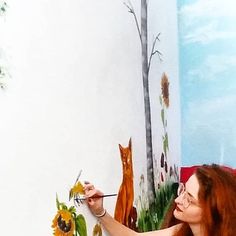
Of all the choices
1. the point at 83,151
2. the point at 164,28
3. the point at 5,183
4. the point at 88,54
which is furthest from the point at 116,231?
the point at 164,28

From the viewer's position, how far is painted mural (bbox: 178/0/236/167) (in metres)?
2.49

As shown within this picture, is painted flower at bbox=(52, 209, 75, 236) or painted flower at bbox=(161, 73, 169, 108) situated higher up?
painted flower at bbox=(161, 73, 169, 108)

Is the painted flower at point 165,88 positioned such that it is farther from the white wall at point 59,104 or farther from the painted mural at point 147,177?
the white wall at point 59,104

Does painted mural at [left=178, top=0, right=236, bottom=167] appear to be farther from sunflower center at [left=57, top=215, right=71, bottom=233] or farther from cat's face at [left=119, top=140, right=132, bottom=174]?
sunflower center at [left=57, top=215, right=71, bottom=233]

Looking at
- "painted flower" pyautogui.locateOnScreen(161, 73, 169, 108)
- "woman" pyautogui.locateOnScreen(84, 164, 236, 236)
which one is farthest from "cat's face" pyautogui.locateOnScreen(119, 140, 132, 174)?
"painted flower" pyautogui.locateOnScreen(161, 73, 169, 108)

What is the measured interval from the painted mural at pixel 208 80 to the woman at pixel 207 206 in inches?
33.9

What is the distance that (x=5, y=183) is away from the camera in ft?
3.29

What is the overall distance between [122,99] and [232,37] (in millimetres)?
977

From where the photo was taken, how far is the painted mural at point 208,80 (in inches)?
98.0

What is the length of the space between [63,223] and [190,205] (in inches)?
18.9

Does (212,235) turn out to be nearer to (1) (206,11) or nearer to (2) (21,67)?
(2) (21,67)

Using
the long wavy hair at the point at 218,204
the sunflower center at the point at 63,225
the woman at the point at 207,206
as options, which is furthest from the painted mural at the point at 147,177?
the long wavy hair at the point at 218,204

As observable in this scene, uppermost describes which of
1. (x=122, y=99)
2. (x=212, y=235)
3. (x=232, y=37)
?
(x=232, y=37)

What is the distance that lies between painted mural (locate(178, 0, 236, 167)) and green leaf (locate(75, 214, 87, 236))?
48.9 inches
